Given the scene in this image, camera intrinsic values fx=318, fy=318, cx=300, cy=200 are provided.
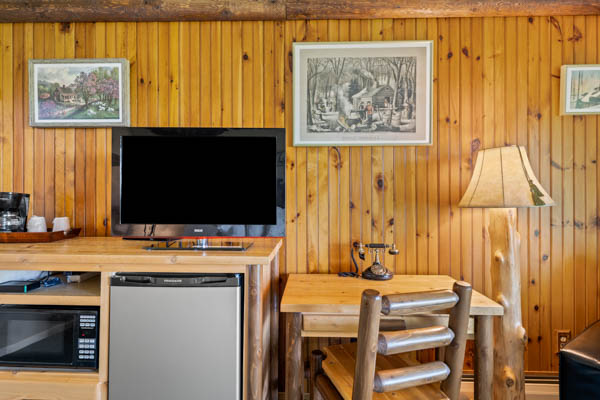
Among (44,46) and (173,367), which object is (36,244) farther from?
(44,46)

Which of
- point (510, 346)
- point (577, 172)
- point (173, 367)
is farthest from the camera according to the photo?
point (577, 172)

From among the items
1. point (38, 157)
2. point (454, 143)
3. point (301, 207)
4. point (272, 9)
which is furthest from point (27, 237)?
point (454, 143)

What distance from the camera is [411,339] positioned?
96cm

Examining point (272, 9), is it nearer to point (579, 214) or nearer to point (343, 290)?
point (343, 290)

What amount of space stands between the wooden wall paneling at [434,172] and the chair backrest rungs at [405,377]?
1.03 meters

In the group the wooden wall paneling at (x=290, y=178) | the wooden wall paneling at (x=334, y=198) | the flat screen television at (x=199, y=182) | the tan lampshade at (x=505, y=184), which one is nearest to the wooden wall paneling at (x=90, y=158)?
the flat screen television at (x=199, y=182)

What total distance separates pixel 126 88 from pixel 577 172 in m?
2.85

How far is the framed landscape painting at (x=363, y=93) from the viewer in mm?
1958

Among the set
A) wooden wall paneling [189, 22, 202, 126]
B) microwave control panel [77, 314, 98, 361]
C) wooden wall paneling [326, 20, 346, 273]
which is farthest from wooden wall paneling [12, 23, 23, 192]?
wooden wall paneling [326, 20, 346, 273]

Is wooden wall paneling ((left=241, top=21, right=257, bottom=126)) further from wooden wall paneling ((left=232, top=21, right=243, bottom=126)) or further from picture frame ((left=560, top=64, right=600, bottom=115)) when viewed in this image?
picture frame ((left=560, top=64, right=600, bottom=115))

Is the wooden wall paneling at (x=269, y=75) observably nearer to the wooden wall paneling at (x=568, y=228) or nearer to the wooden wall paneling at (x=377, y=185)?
the wooden wall paneling at (x=377, y=185)

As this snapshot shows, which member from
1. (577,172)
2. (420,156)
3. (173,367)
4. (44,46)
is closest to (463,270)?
(420,156)

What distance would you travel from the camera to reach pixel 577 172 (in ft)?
6.35

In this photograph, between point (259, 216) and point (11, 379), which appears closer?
point (11, 379)
